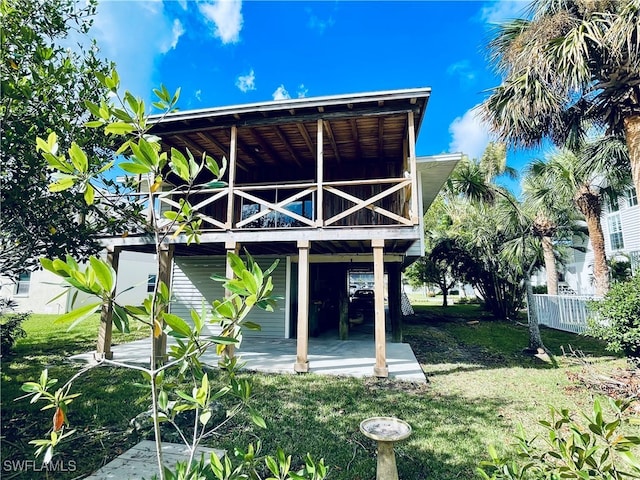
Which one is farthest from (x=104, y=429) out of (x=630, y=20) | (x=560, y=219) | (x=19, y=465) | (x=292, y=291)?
(x=560, y=219)

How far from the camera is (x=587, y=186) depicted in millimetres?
11023

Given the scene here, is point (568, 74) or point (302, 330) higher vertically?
point (568, 74)

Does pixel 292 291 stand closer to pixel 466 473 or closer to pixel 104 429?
pixel 104 429

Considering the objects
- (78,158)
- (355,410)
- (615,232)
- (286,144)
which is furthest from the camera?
(615,232)

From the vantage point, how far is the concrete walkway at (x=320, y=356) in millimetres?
6777

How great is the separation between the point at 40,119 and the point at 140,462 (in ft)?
12.0

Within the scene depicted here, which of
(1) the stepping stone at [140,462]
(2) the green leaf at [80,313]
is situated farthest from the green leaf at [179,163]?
(1) the stepping stone at [140,462]

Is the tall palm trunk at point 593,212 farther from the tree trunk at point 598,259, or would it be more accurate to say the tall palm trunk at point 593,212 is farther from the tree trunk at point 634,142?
the tree trunk at point 634,142

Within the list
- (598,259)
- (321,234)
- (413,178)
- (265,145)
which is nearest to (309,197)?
(265,145)

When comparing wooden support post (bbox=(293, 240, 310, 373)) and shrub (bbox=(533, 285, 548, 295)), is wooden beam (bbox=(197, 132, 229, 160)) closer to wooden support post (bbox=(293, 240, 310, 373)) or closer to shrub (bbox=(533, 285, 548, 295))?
wooden support post (bbox=(293, 240, 310, 373))

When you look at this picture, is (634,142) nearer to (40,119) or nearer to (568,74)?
(568,74)

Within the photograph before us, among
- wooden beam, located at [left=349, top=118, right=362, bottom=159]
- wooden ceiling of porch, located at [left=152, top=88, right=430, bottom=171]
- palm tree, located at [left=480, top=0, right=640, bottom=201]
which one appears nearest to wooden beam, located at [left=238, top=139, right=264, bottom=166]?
wooden ceiling of porch, located at [left=152, top=88, right=430, bottom=171]

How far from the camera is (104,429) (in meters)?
4.19

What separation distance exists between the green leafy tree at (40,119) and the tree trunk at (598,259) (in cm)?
1250
